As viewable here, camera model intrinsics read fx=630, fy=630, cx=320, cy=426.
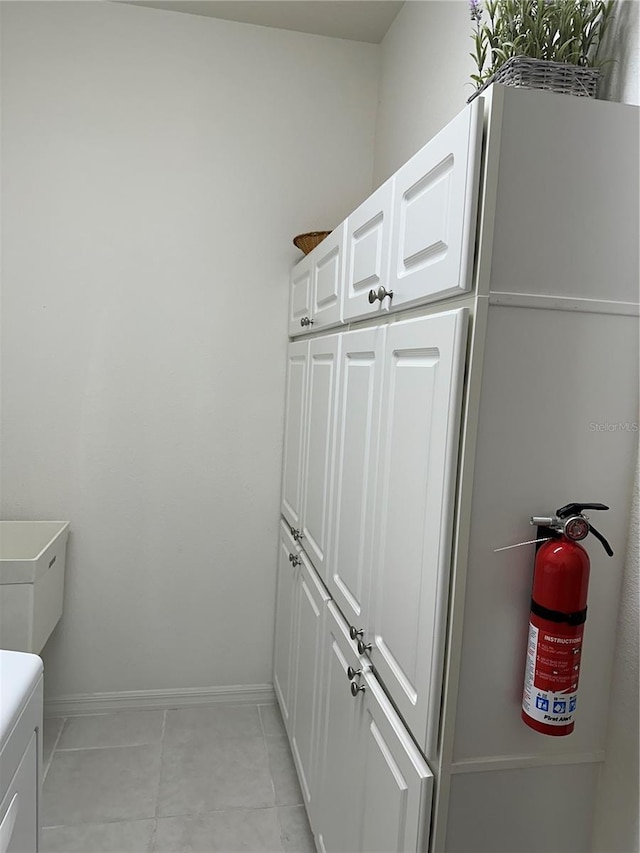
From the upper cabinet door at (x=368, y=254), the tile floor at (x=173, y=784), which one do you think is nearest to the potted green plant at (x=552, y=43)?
the upper cabinet door at (x=368, y=254)

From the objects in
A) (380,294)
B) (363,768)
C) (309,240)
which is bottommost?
(363,768)

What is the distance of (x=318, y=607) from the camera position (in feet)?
6.15

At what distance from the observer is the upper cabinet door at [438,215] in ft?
3.23

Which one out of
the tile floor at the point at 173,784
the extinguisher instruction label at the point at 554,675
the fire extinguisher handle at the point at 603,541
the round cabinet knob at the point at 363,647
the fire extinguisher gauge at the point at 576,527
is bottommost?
the tile floor at the point at 173,784

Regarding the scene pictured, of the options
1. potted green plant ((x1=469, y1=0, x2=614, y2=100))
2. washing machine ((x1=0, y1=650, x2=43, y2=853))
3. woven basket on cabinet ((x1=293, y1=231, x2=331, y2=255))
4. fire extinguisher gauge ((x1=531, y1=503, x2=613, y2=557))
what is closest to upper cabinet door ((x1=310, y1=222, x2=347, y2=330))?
woven basket on cabinet ((x1=293, y1=231, x2=331, y2=255))

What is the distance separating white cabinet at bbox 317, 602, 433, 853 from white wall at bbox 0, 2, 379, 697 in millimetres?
1077

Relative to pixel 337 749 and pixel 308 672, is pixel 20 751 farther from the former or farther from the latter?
pixel 308 672

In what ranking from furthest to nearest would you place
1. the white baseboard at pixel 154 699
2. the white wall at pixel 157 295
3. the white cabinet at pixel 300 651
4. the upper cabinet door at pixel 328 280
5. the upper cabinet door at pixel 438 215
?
1. the white baseboard at pixel 154 699
2. the white wall at pixel 157 295
3. the white cabinet at pixel 300 651
4. the upper cabinet door at pixel 328 280
5. the upper cabinet door at pixel 438 215

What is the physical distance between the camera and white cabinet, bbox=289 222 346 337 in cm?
177

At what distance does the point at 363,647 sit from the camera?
1.40 metres

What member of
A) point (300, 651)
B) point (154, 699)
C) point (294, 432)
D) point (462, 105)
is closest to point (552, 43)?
point (462, 105)

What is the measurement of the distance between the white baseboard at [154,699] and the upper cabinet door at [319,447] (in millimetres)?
983

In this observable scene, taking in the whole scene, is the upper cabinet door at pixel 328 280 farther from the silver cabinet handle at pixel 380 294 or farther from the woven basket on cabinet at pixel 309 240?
the silver cabinet handle at pixel 380 294

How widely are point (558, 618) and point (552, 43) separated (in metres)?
1.00
